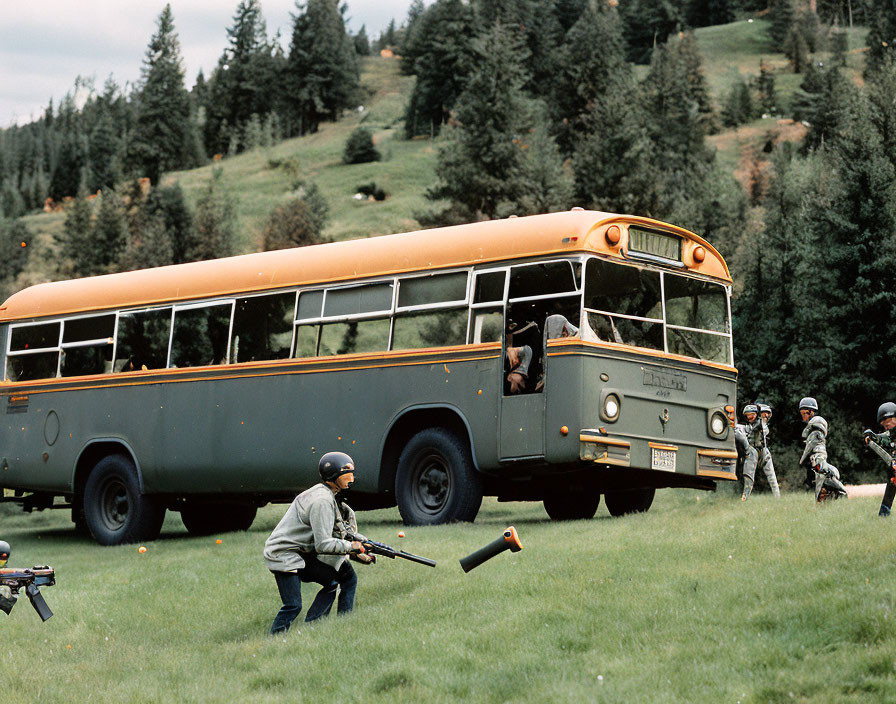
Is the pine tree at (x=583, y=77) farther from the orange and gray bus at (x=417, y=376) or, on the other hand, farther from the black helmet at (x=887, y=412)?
the black helmet at (x=887, y=412)

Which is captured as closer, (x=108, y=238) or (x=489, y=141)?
(x=489, y=141)

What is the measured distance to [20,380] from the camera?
19.2 metres

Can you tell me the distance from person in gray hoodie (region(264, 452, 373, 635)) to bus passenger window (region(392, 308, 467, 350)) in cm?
487

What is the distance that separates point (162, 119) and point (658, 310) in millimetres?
95993

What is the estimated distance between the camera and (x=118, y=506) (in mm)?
18094

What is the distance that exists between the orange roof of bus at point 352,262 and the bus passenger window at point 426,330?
0.57 metres

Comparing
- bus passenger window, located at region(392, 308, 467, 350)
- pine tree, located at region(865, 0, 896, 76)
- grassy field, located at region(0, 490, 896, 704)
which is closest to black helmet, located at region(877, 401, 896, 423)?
grassy field, located at region(0, 490, 896, 704)

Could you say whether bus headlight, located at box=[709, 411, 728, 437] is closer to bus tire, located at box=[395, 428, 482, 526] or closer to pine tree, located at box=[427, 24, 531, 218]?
bus tire, located at box=[395, 428, 482, 526]

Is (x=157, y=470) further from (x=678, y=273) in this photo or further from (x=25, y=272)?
(x=25, y=272)

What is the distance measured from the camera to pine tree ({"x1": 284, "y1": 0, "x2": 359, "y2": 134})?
12506cm

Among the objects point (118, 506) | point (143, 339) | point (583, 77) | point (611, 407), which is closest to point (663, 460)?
point (611, 407)

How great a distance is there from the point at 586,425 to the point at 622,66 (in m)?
83.4

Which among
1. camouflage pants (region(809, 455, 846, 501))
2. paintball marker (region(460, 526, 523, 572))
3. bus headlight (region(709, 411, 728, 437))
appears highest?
bus headlight (region(709, 411, 728, 437))

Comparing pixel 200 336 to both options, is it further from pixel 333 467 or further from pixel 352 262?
pixel 333 467
